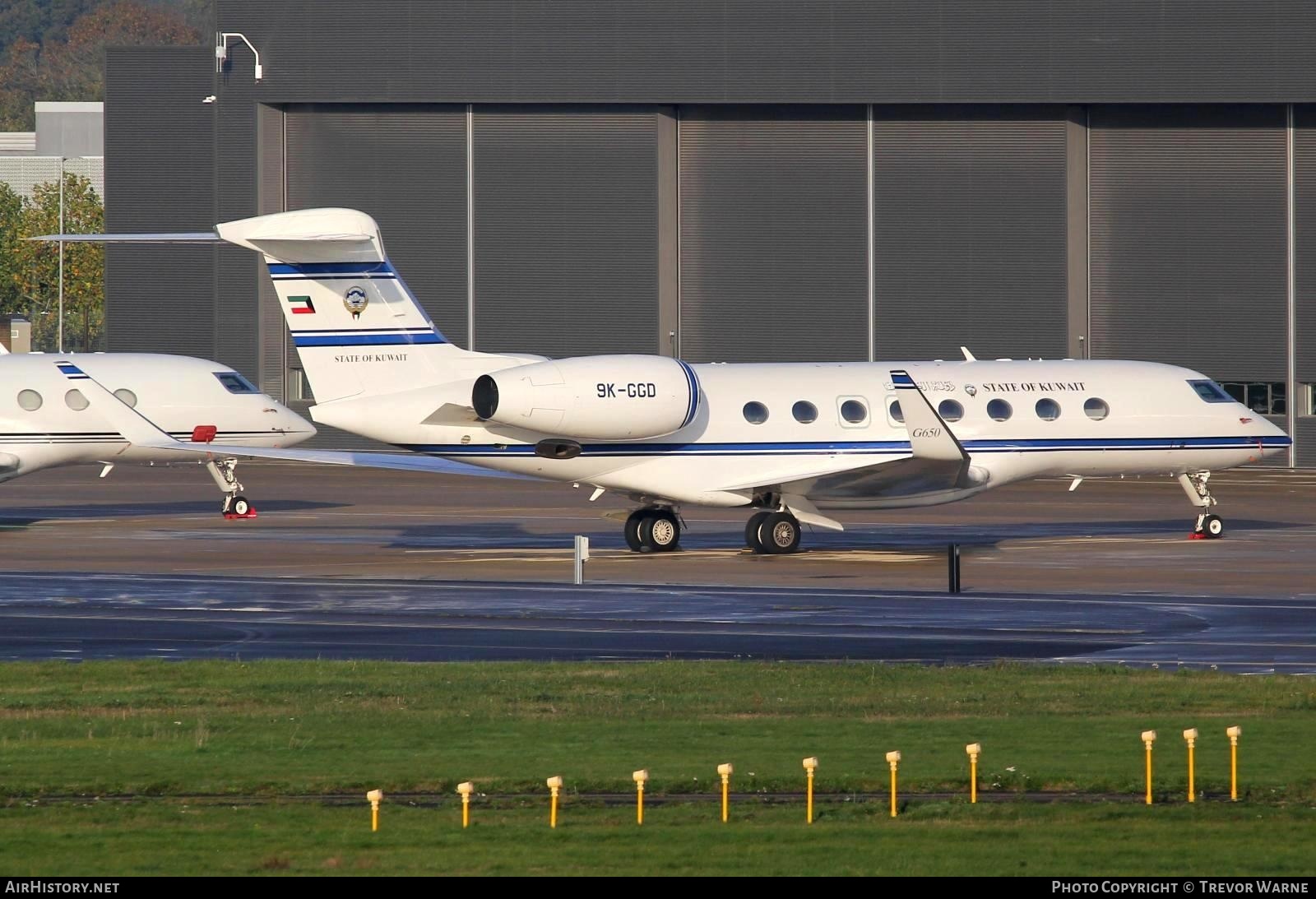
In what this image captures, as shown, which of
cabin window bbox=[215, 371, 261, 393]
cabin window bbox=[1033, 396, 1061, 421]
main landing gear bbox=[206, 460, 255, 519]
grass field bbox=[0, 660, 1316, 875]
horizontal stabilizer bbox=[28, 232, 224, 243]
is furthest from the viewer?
cabin window bbox=[215, 371, 261, 393]

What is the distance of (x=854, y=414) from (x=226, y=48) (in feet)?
119

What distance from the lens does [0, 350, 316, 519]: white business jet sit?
128ft

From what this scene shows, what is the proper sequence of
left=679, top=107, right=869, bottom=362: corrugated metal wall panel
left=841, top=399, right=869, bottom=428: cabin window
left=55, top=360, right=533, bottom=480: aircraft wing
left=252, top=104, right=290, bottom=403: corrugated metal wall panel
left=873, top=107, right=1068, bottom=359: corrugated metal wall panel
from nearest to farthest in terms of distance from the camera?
1. left=55, top=360, right=533, bottom=480: aircraft wing
2. left=841, top=399, right=869, bottom=428: cabin window
3. left=873, top=107, right=1068, bottom=359: corrugated metal wall panel
4. left=679, top=107, right=869, bottom=362: corrugated metal wall panel
5. left=252, top=104, right=290, bottom=403: corrugated metal wall panel

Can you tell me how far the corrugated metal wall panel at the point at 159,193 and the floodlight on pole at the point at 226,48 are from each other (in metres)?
4.11

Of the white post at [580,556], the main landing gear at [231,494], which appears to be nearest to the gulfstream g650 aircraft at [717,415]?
the white post at [580,556]

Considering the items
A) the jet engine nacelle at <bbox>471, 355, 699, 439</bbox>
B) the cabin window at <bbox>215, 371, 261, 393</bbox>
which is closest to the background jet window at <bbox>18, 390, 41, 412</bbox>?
the cabin window at <bbox>215, 371, 261, 393</bbox>

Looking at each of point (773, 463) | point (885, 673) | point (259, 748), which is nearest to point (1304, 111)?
point (773, 463)

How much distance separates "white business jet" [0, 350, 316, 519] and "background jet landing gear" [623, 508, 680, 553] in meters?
9.73

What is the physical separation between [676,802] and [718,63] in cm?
4927

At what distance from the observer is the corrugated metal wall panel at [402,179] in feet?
207

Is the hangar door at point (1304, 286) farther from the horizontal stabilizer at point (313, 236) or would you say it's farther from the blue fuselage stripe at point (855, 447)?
the horizontal stabilizer at point (313, 236)

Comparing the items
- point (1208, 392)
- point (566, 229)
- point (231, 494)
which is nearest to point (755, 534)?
point (1208, 392)

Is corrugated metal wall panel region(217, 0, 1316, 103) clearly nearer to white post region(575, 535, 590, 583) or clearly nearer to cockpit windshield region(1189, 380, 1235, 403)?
cockpit windshield region(1189, 380, 1235, 403)
